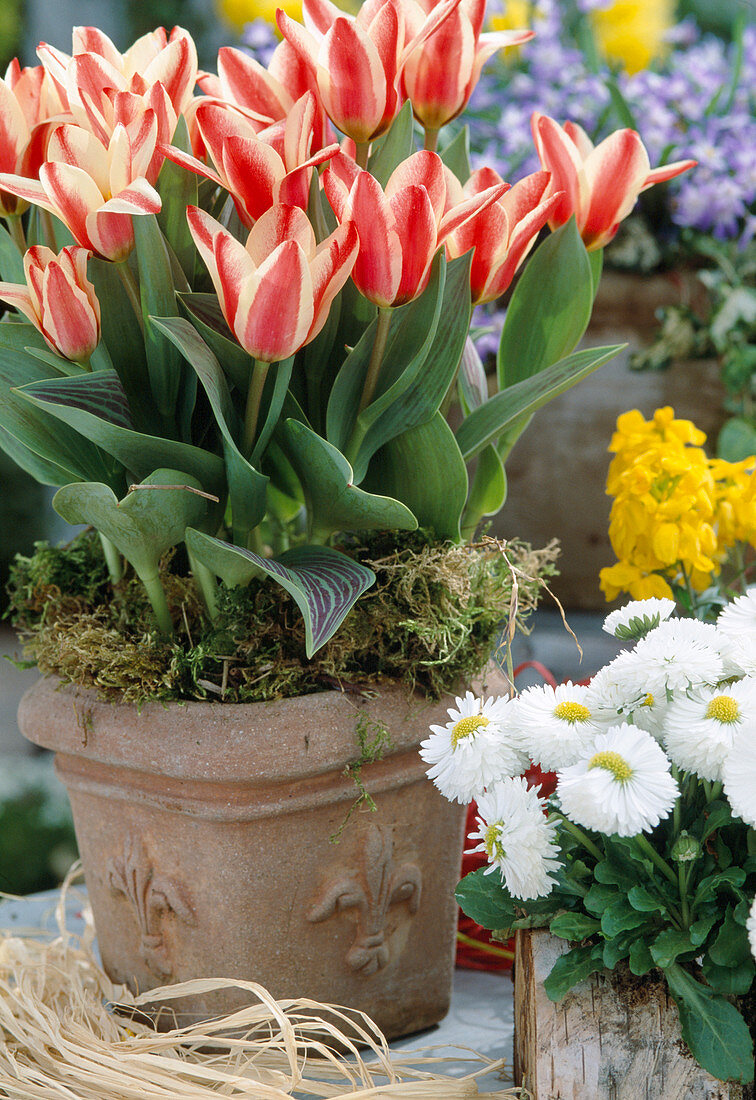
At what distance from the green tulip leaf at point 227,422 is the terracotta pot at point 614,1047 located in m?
0.32

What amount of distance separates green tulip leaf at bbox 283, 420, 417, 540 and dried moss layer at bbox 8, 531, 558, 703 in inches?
2.0

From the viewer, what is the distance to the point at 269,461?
2.31ft

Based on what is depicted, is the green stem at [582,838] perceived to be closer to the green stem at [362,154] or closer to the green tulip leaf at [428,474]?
the green tulip leaf at [428,474]

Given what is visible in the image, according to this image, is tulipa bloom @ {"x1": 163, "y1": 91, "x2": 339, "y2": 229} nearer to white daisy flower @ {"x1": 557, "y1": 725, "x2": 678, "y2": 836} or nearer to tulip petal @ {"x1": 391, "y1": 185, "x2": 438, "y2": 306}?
tulip petal @ {"x1": 391, "y1": 185, "x2": 438, "y2": 306}

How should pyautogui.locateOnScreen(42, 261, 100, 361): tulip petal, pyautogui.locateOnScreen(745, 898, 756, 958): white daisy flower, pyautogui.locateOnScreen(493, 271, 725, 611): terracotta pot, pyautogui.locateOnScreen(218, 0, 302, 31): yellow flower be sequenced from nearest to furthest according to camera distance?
pyautogui.locateOnScreen(745, 898, 756, 958): white daisy flower → pyautogui.locateOnScreen(42, 261, 100, 361): tulip petal → pyautogui.locateOnScreen(493, 271, 725, 611): terracotta pot → pyautogui.locateOnScreen(218, 0, 302, 31): yellow flower

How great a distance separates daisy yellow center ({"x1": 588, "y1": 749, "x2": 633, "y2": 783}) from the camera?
47 cm

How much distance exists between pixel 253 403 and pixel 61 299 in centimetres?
12


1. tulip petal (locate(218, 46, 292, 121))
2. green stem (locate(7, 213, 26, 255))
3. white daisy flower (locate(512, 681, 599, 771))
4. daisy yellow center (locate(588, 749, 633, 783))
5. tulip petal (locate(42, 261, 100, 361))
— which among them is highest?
tulip petal (locate(218, 46, 292, 121))

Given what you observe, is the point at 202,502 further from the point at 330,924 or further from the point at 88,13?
the point at 88,13

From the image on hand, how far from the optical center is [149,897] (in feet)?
2.19

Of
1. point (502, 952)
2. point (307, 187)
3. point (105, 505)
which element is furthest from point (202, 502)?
point (502, 952)

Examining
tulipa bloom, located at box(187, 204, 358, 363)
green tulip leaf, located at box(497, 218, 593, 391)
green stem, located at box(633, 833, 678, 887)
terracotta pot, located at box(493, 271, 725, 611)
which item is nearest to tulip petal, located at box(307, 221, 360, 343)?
tulipa bloom, located at box(187, 204, 358, 363)

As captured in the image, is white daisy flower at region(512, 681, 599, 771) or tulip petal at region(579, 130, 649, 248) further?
tulip petal at region(579, 130, 649, 248)

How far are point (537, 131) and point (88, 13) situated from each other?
53.4 inches
